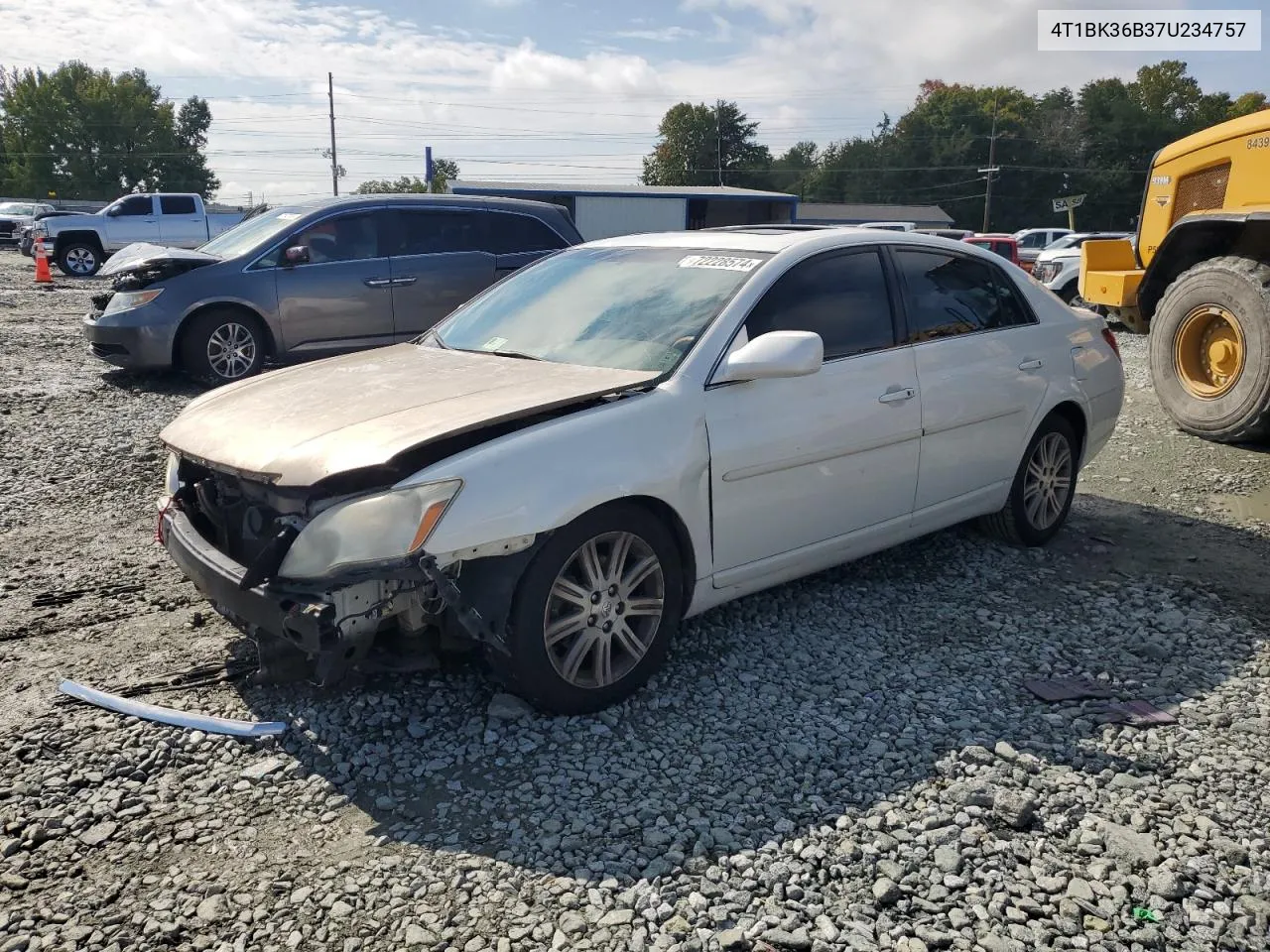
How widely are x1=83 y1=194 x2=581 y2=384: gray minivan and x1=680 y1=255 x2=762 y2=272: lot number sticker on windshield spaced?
554 cm

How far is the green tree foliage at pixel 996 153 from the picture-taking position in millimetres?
74750

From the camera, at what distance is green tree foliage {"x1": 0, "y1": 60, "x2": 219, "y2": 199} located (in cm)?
8212

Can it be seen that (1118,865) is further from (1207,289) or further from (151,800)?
(1207,289)

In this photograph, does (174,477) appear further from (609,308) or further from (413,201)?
(413,201)

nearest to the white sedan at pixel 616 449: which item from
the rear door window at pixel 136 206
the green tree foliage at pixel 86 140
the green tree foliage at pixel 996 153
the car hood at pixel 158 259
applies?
the car hood at pixel 158 259

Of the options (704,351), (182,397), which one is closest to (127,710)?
(704,351)

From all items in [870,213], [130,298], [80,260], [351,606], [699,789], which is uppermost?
[870,213]

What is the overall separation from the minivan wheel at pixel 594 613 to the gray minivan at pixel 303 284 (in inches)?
254

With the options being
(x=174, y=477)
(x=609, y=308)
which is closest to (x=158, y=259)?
(x=174, y=477)

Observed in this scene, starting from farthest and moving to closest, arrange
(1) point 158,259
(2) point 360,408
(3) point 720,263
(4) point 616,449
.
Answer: (1) point 158,259
(3) point 720,263
(2) point 360,408
(4) point 616,449

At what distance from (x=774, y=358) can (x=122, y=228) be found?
2530 cm

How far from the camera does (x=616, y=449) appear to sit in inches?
135

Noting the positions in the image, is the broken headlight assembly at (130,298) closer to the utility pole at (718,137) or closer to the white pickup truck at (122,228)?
the white pickup truck at (122,228)

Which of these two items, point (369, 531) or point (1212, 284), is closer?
point (369, 531)
